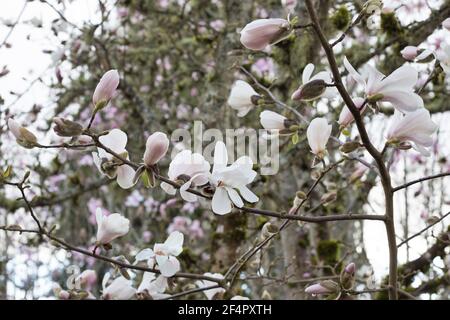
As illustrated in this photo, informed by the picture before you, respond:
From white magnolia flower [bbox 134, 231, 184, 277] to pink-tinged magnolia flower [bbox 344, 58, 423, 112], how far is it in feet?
1.66

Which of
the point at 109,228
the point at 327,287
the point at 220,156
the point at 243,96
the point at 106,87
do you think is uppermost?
the point at 243,96

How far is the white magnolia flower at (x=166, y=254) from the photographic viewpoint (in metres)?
1.18

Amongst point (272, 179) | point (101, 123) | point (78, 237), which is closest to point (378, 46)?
point (272, 179)

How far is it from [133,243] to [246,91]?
13.3 ft

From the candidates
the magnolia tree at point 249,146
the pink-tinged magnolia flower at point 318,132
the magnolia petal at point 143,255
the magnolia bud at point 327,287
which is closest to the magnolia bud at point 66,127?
the magnolia tree at point 249,146

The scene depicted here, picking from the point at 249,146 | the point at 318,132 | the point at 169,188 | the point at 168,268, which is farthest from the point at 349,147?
the point at 249,146

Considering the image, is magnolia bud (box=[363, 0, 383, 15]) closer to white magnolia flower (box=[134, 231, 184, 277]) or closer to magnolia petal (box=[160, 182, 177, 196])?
magnolia petal (box=[160, 182, 177, 196])

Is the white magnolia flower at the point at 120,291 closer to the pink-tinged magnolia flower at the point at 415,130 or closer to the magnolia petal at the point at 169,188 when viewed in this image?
the magnolia petal at the point at 169,188

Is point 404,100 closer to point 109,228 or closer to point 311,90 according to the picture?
point 311,90

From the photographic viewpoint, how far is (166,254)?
3.98 feet

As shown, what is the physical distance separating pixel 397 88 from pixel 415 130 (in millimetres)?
95

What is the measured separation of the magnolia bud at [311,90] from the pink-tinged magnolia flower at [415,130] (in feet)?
0.52

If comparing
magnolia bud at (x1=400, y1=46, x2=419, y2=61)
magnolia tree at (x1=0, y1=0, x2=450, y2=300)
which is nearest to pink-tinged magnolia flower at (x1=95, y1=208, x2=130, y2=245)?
magnolia tree at (x1=0, y1=0, x2=450, y2=300)

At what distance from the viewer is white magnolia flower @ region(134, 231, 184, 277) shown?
118cm
